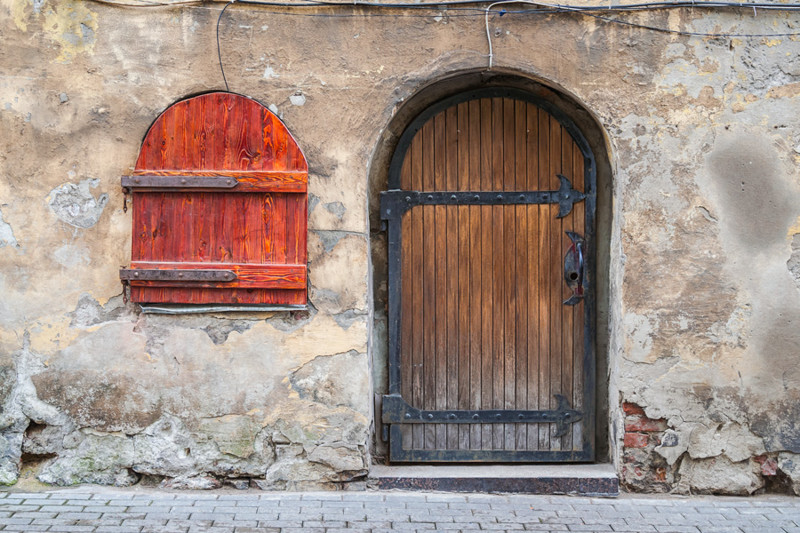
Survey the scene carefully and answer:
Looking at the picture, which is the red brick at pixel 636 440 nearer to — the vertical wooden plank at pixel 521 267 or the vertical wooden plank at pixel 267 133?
the vertical wooden plank at pixel 521 267

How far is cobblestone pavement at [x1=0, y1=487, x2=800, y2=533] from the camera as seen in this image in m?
3.42

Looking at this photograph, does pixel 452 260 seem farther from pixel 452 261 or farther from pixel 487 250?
pixel 487 250

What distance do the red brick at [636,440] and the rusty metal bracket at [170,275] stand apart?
2.21 m

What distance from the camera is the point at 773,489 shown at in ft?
12.7

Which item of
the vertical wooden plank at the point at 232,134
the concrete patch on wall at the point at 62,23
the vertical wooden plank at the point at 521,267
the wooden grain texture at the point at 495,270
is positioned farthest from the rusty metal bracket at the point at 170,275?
the vertical wooden plank at the point at 521,267

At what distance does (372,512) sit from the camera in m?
3.60

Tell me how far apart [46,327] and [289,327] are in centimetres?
127

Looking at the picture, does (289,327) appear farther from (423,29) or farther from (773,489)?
(773,489)

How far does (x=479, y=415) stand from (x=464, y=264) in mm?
850

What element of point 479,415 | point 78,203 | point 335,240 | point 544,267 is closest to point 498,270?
point 544,267

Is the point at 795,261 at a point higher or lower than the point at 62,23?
lower

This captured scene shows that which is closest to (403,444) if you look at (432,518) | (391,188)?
(432,518)

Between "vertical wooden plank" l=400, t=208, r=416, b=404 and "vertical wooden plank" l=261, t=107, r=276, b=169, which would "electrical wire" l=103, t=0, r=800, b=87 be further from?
"vertical wooden plank" l=400, t=208, r=416, b=404

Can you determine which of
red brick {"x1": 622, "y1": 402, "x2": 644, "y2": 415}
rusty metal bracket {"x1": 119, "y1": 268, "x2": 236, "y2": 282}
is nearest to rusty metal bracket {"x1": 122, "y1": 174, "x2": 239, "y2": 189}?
rusty metal bracket {"x1": 119, "y1": 268, "x2": 236, "y2": 282}
